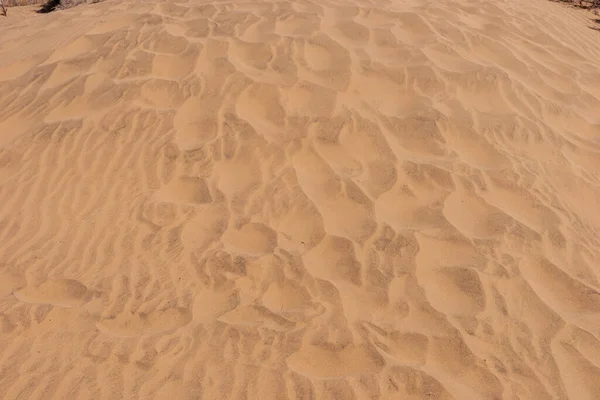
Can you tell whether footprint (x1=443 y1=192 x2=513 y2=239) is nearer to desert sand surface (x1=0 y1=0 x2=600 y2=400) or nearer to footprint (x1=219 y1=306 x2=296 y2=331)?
desert sand surface (x1=0 y1=0 x2=600 y2=400)

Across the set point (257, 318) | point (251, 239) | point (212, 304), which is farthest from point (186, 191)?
point (257, 318)

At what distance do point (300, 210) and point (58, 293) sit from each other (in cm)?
155

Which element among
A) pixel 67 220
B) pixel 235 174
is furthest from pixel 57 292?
pixel 235 174

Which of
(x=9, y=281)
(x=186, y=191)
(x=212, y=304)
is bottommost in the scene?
(x=9, y=281)

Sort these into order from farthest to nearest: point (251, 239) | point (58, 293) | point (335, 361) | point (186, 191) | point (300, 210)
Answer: point (186, 191)
point (300, 210)
point (251, 239)
point (58, 293)
point (335, 361)

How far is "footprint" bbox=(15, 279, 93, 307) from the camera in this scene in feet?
9.67

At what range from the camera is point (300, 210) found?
3.36 m

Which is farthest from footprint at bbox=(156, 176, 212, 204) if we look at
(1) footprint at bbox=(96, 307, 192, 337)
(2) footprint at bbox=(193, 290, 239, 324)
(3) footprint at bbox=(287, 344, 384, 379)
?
(3) footprint at bbox=(287, 344, 384, 379)

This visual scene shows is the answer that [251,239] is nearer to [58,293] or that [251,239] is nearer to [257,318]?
[257,318]

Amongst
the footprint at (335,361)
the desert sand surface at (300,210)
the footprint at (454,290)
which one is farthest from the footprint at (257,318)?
the footprint at (454,290)

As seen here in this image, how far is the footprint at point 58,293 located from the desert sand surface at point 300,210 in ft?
0.06

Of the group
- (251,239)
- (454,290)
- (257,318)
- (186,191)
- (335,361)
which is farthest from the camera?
(186,191)

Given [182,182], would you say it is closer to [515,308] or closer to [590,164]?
[515,308]

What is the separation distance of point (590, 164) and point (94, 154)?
376cm
